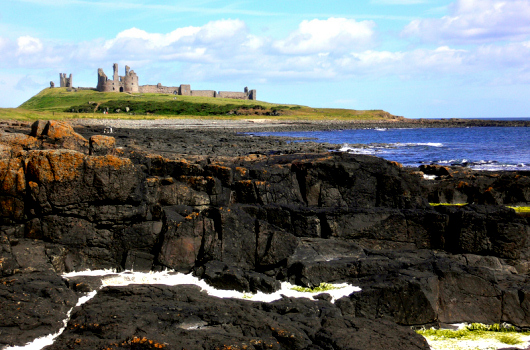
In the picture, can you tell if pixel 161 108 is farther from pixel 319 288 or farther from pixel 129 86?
pixel 319 288

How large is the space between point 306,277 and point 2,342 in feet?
20.7

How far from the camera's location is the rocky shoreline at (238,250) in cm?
835

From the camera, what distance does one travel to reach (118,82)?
169250mm

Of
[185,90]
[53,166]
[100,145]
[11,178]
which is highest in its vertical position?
[185,90]

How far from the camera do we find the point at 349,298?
412 inches

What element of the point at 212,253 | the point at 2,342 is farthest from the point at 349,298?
the point at 2,342

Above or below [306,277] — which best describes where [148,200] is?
above

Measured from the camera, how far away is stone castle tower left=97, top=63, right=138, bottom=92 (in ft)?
545

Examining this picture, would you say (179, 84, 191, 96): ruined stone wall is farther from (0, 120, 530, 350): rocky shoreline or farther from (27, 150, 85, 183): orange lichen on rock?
(27, 150, 85, 183): orange lichen on rock

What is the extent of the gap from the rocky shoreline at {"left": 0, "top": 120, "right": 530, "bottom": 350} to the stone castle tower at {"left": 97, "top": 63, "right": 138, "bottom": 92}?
6343 inches

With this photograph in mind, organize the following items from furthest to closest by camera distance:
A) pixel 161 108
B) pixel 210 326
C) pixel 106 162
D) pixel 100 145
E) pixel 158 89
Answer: pixel 158 89 < pixel 161 108 < pixel 100 145 < pixel 106 162 < pixel 210 326

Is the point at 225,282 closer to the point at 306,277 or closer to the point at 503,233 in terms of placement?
the point at 306,277

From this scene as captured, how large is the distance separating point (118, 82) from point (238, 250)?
16871 cm

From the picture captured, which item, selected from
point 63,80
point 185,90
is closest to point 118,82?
point 185,90
